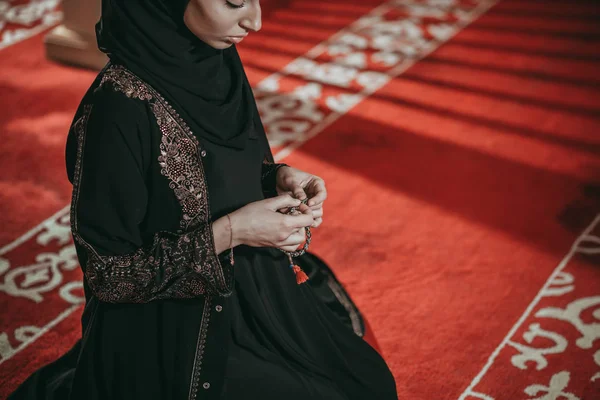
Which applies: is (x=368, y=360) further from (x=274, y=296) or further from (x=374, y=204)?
(x=374, y=204)

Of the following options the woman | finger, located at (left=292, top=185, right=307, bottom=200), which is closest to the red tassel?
the woman

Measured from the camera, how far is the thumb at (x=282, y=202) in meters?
1.23

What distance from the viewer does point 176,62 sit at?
3.87 feet

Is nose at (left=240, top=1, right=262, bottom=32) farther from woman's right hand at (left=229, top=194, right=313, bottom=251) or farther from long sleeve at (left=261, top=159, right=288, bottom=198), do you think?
long sleeve at (left=261, top=159, right=288, bottom=198)

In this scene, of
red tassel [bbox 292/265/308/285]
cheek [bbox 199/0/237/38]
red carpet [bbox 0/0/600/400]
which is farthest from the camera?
red carpet [bbox 0/0/600/400]

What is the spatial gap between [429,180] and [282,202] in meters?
1.78

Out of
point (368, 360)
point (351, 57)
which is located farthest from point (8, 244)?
point (351, 57)

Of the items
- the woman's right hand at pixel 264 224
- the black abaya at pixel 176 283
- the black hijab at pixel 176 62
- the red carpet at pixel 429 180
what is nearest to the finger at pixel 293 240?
the woman's right hand at pixel 264 224

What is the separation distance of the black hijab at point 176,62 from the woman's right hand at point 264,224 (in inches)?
6.3

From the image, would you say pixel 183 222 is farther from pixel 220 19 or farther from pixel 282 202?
pixel 220 19

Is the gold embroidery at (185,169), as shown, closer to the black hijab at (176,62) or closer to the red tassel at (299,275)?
the black hijab at (176,62)

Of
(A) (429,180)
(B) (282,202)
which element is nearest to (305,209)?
(B) (282,202)

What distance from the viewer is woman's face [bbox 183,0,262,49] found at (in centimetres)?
113

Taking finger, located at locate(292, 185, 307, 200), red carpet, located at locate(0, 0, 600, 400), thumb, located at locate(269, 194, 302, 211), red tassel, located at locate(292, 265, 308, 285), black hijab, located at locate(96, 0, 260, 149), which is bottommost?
red carpet, located at locate(0, 0, 600, 400)
